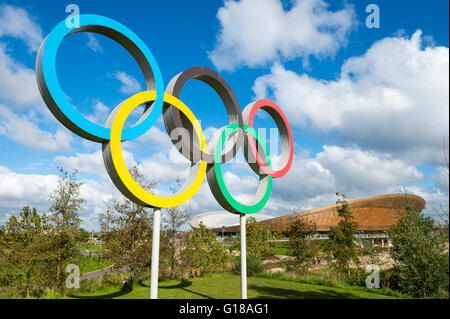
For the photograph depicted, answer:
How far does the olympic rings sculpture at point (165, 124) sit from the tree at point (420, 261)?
6037 millimetres

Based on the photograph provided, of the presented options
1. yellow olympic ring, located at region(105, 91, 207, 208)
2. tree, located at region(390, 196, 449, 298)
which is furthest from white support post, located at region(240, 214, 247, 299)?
tree, located at region(390, 196, 449, 298)

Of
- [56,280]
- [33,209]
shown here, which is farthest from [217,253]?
[33,209]

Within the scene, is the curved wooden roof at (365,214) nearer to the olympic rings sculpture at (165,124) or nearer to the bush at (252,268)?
the bush at (252,268)

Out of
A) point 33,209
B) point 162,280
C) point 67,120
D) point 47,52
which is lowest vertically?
point 162,280

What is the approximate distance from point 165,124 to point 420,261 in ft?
36.0

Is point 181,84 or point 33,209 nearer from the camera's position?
point 181,84

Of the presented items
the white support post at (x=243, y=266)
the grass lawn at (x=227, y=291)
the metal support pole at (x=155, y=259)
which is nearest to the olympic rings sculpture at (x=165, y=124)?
the metal support pole at (x=155, y=259)

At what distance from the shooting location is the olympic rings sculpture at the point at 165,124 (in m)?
6.36

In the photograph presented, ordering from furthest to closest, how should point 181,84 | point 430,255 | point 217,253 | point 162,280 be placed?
point 217,253, point 162,280, point 430,255, point 181,84

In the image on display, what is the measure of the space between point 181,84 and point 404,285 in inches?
456

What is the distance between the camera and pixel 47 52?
20.3ft

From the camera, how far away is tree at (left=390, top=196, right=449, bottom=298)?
11.4 meters

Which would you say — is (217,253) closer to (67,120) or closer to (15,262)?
(15,262)

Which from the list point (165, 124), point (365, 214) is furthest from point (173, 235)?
point (365, 214)
